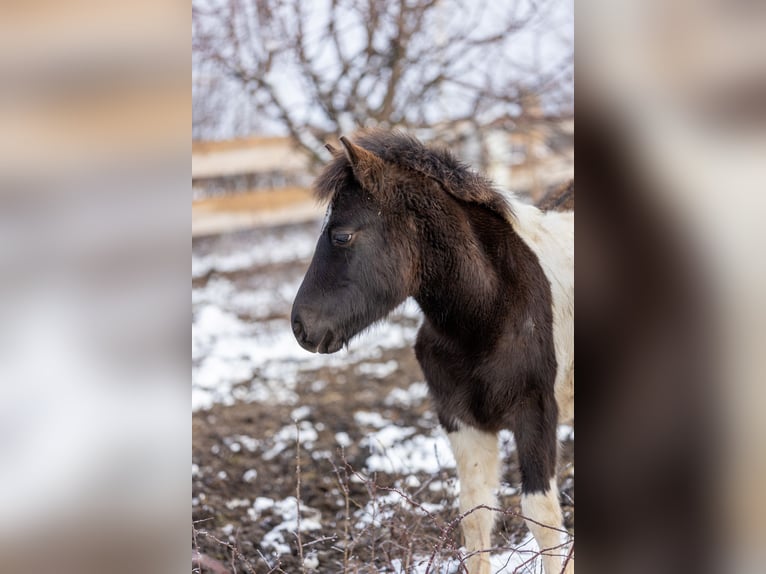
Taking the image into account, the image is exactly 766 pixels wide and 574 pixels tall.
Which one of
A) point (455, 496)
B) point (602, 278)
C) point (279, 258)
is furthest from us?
point (279, 258)

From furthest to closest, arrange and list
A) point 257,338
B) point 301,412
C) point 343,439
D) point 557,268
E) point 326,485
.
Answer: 1. point 257,338
2. point 301,412
3. point 343,439
4. point 326,485
5. point 557,268

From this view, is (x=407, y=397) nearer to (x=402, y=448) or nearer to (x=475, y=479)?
(x=402, y=448)

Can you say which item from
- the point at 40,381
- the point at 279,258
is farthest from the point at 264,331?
the point at 40,381

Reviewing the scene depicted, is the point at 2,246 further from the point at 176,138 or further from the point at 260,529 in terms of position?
the point at 260,529

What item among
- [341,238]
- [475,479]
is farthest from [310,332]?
[475,479]

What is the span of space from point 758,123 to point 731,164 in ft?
0.18

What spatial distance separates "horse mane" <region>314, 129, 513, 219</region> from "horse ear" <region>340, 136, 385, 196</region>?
0.05 metres

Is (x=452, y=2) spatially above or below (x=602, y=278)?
above

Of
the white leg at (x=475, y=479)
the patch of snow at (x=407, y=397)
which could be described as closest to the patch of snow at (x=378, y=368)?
the patch of snow at (x=407, y=397)

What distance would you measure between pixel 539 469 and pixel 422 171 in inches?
46.7

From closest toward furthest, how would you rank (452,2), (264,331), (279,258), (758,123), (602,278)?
(758,123) → (602,278) → (452,2) → (264,331) → (279,258)

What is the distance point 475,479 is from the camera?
2.85 metres

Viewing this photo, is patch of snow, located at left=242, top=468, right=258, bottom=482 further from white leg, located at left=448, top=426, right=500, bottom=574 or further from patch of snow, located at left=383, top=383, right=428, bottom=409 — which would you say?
white leg, located at left=448, top=426, right=500, bottom=574

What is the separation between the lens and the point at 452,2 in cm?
516
